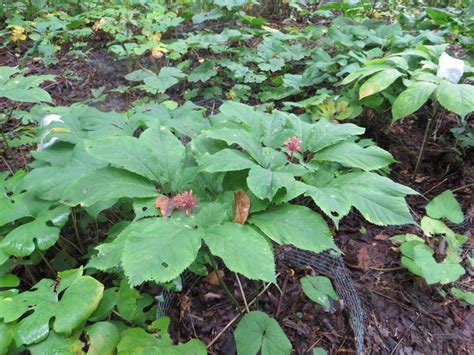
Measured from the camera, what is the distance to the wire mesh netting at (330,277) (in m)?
1.47

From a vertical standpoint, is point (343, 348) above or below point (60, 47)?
below

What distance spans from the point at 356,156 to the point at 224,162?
0.56m

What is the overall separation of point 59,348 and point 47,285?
0.87 feet

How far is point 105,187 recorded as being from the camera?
3.84ft

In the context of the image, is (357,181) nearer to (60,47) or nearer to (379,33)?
(379,33)

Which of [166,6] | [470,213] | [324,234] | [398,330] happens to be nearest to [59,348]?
[324,234]

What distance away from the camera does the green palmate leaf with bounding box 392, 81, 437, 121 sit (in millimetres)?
1762

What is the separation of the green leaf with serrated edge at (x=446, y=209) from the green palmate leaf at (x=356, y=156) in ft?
2.02

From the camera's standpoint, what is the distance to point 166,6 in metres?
4.95

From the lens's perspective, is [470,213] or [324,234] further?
[470,213]

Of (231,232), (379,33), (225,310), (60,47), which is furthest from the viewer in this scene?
(60,47)

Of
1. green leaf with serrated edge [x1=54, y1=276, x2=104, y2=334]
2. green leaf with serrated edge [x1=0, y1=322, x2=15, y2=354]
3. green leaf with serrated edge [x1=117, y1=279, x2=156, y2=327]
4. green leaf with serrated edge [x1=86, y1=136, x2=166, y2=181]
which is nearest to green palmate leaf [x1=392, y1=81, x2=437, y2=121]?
green leaf with serrated edge [x1=86, y1=136, x2=166, y2=181]

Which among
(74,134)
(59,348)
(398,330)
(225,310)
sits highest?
(74,134)

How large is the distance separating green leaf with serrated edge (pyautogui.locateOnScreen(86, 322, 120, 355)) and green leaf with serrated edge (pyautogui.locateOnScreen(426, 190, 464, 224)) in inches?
61.6
